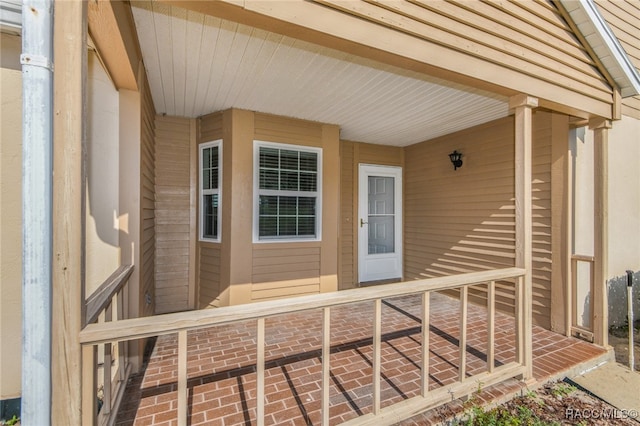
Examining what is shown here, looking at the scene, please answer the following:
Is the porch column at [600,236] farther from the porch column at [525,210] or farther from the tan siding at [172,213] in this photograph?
the tan siding at [172,213]

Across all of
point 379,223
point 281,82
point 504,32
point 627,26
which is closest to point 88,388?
point 281,82

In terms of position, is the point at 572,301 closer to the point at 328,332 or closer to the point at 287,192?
the point at 328,332

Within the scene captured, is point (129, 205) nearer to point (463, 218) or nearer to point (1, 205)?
point (1, 205)

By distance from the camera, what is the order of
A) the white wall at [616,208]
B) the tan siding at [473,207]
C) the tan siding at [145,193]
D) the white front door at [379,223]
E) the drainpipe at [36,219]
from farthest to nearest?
the white front door at [379,223]
the tan siding at [473,207]
the white wall at [616,208]
the tan siding at [145,193]
the drainpipe at [36,219]

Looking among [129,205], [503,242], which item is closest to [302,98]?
[129,205]

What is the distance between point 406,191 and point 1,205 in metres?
5.39

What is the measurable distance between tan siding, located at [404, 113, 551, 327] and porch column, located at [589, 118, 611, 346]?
446 millimetres

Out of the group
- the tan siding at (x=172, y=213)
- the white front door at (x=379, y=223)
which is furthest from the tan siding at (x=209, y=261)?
the white front door at (x=379, y=223)

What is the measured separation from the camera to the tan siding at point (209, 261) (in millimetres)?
3906

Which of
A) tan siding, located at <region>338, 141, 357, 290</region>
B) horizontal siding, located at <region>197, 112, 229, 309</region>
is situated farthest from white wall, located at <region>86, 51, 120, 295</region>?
tan siding, located at <region>338, 141, 357, 290</region>

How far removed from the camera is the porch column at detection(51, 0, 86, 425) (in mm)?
1155

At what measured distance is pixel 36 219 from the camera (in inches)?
44.3

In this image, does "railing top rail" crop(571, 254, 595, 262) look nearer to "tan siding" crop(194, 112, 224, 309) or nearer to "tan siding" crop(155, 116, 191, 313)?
"tan siding" crop(194, 112, 224, 309)

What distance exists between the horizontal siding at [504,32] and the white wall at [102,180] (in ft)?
6.00
